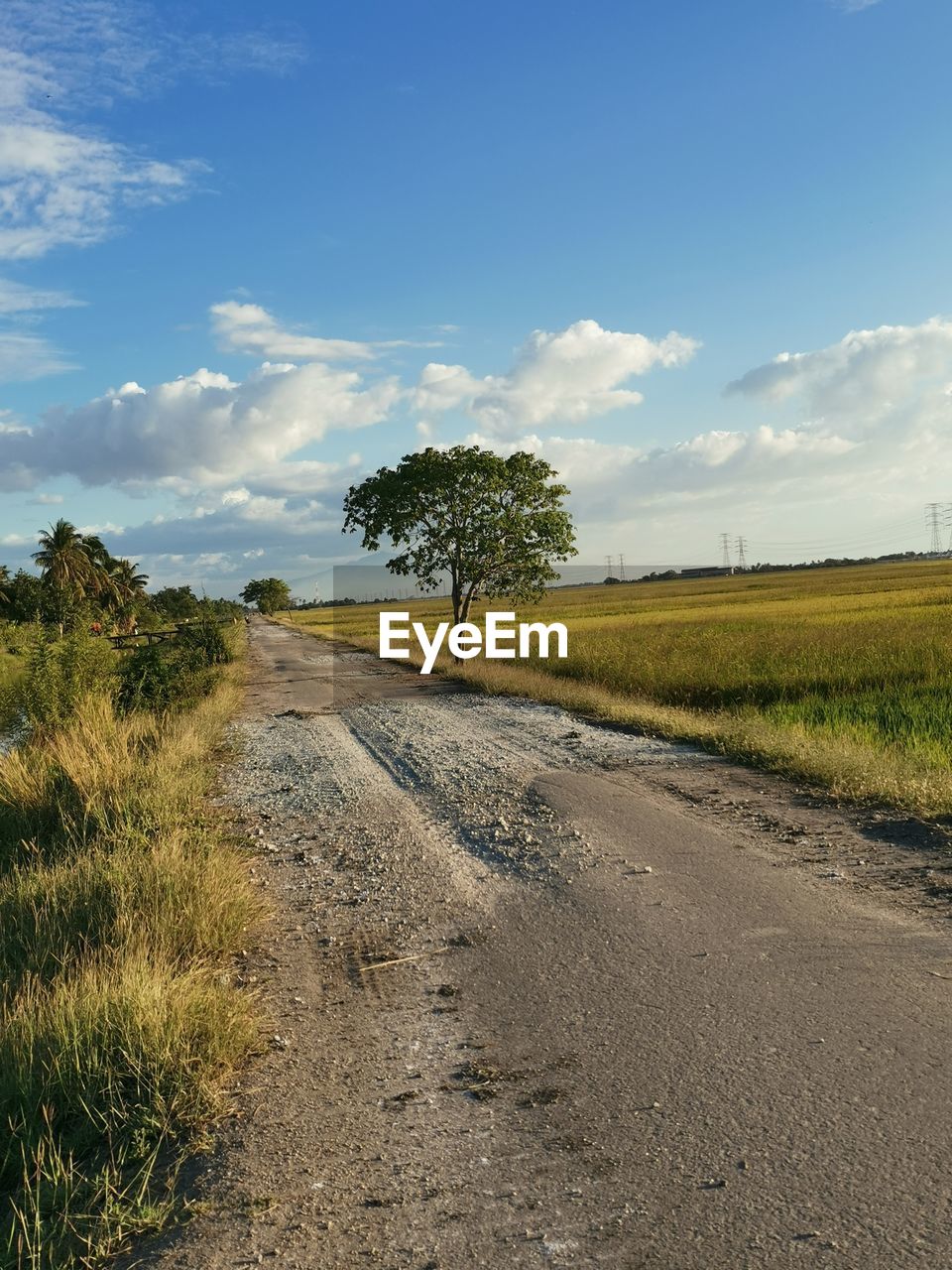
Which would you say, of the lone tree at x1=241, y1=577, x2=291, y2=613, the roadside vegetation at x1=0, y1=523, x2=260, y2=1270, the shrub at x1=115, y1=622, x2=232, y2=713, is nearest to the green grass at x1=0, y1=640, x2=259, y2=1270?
the roadside vegetation at x1=0, y1=523, x2=260, y2=1270

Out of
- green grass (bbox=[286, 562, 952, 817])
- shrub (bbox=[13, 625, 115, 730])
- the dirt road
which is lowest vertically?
the dirt road

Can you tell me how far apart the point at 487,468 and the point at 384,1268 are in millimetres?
26075

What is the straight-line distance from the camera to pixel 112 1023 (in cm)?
404

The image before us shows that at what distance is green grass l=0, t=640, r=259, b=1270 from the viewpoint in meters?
3.19

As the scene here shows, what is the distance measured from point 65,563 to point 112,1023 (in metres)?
70.8

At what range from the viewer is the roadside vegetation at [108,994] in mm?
3236

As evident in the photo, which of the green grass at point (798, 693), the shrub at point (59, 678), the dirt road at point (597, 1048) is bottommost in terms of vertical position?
the dirt road at point (597, 1048)

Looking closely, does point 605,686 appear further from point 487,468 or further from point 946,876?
point 946,876

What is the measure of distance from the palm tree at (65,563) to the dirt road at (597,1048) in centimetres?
6339

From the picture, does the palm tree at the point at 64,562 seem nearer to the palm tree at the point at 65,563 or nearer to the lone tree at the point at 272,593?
the palm tree at the point at 65,563

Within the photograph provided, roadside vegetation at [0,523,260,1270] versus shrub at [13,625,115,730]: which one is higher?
shrub at [13,625,115,730]

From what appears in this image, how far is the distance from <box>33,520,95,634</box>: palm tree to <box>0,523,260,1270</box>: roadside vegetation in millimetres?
59363

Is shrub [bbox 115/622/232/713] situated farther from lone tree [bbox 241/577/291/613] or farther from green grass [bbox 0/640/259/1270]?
lone tree [bbox 241/577/291/613]

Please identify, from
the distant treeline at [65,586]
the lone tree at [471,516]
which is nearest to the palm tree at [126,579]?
the distant treeline at [65,586]
